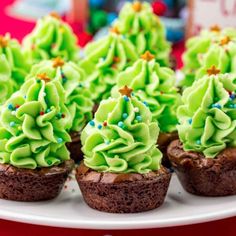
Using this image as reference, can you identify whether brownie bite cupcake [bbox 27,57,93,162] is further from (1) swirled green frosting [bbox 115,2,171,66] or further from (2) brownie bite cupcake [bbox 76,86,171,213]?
(1) swirled green frosting [bbox 115,2,171,66]

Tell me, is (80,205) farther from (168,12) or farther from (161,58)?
(168,12)

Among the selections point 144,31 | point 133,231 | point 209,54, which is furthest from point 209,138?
point 144,31

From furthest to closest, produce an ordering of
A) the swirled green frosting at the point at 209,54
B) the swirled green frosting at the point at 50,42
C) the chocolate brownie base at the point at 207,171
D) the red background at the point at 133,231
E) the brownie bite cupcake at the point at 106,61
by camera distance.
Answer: the swirled green frosting at the point at 50,42 < the brownie bite cupcake at the point at 106,61 < the swirled green frosting at the point at 209,54 < the chocolate brownie base at the point at 207,171 < the red background at the point at 133,231

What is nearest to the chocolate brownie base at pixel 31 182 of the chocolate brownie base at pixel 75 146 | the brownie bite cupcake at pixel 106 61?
the chocolate brownie base at pixel 75 146

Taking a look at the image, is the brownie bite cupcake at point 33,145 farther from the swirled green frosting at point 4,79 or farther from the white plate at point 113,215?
the swirled green frosting at point 4,79

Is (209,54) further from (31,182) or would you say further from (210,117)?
(31,182)

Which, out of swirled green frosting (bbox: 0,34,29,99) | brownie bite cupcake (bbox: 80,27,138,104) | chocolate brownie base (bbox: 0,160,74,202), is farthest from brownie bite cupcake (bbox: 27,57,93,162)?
chocolate brownie base (bbox: 0,160,74,202)

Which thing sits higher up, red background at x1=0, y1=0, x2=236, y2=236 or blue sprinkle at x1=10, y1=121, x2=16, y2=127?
blue sprinkle at x1=10, y1=121, x2=16, y2=127
